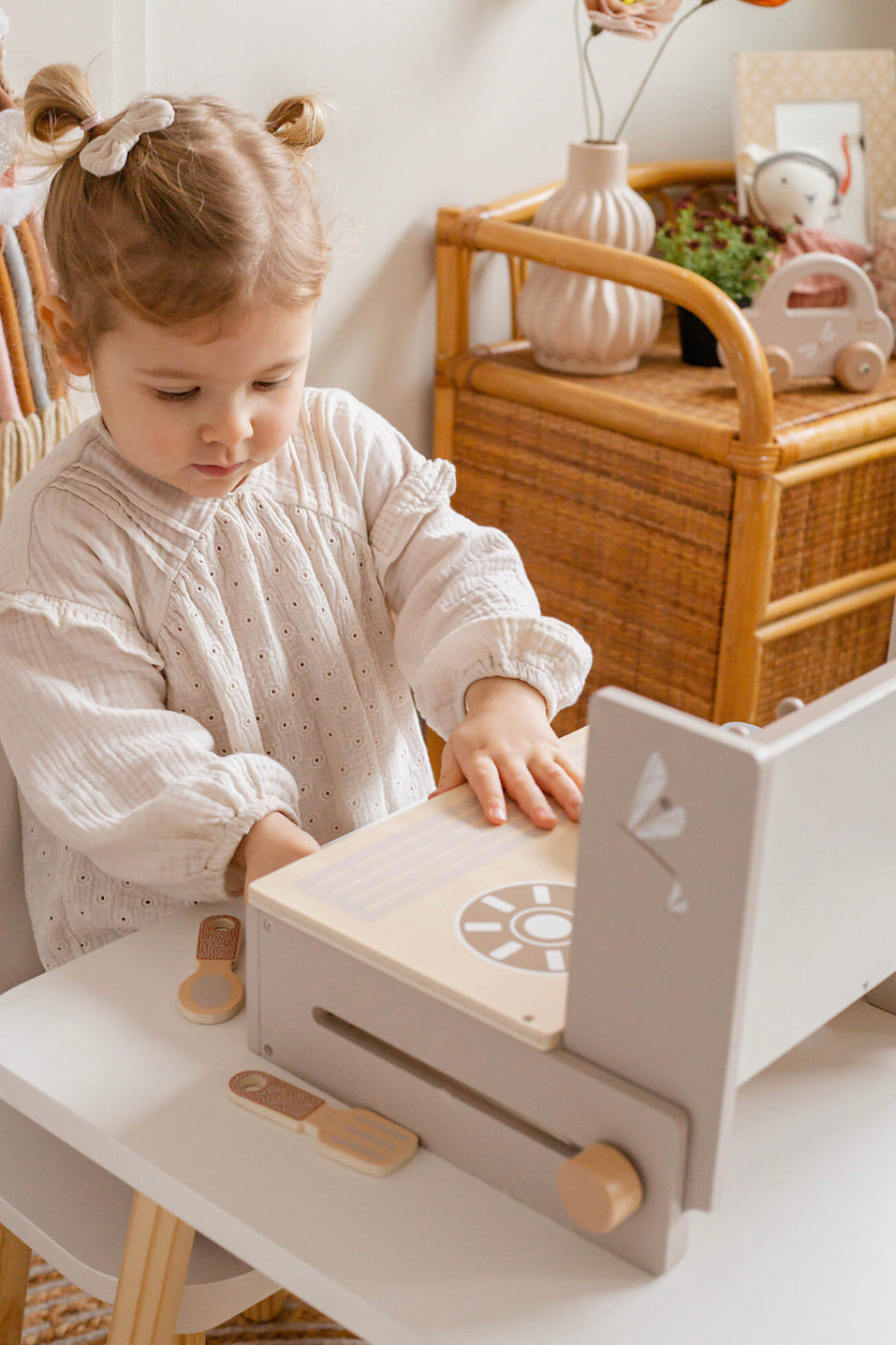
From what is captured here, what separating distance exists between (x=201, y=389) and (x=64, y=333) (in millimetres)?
119

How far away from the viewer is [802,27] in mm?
→ 2508

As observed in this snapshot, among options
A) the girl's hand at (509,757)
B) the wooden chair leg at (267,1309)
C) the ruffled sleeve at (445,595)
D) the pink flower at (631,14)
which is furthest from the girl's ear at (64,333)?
the pink flower at (631,14)

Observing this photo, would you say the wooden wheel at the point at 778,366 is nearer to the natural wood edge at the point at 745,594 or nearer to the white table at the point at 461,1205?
the natural wood edge at the point at 745,594

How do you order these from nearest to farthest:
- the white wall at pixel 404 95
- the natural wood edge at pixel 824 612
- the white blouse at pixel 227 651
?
1. the white blouse at pixel 227 651
2. the white wall at pixel 404 95
3. the natural wood edge at pixel 824 612

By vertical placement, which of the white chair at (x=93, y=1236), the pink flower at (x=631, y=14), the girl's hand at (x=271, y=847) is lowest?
the white chair at (x=93, y=1236)

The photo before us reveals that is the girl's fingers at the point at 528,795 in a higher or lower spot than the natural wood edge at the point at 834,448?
higher

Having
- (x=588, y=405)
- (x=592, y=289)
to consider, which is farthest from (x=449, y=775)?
(x=592, y=289)

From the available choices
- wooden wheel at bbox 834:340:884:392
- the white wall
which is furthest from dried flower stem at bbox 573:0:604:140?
wooden wheel at bbox 834:340:884:392

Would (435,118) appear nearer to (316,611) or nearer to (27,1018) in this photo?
(316,611)

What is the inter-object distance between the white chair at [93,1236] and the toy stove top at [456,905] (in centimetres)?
17

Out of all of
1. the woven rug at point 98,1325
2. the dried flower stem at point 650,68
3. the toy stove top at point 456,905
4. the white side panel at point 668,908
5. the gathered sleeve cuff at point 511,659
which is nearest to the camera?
the white side panel at point 668,908

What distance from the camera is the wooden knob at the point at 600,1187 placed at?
55cm

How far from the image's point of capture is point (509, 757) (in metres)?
0.83

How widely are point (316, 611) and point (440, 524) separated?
0.12 m
